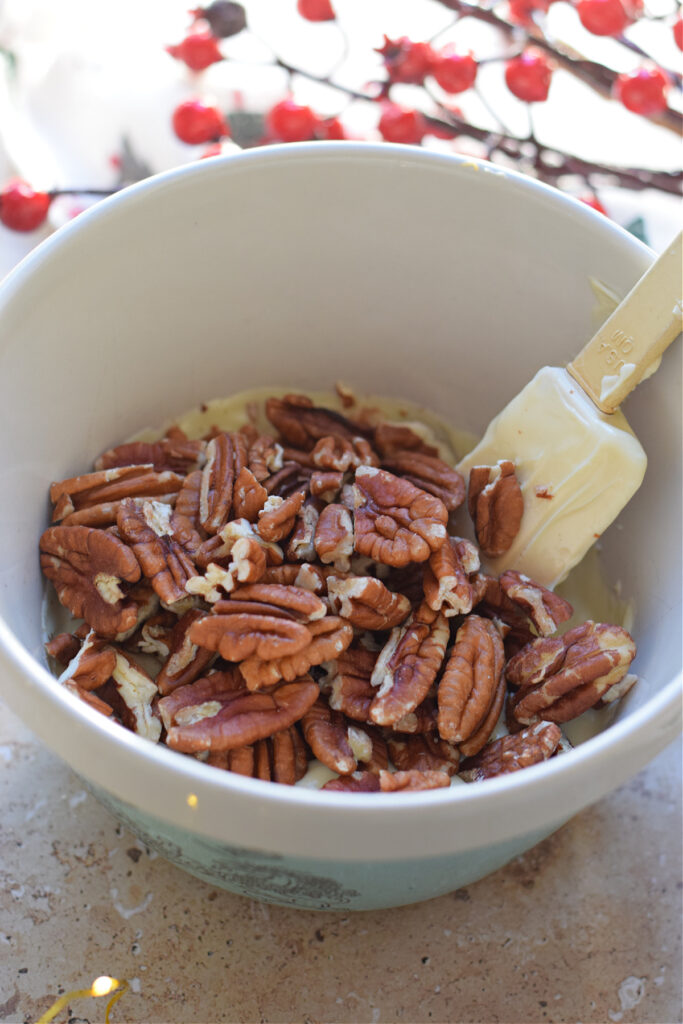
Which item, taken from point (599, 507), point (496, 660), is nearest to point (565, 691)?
point (496, 660)

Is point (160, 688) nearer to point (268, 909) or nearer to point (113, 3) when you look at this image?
point (268, 909)

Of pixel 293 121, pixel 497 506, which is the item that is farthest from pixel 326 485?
pixel 293 121

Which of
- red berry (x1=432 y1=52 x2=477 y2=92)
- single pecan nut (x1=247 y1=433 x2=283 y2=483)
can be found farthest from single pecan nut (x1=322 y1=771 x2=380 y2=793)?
red berry (x1=432 y1=52 x2=477 y2=92)

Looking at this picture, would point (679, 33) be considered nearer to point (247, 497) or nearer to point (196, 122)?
point (196, 122)

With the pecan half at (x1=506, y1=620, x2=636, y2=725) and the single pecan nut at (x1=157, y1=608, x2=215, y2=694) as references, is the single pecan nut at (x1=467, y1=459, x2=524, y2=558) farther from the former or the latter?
the single pecan nut at (x1=157, y1=608, x2=215, y2=694)

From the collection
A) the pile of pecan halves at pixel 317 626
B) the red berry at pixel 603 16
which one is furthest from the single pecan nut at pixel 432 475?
the red berry at pixel 603 16

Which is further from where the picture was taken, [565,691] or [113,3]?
[113,3]
